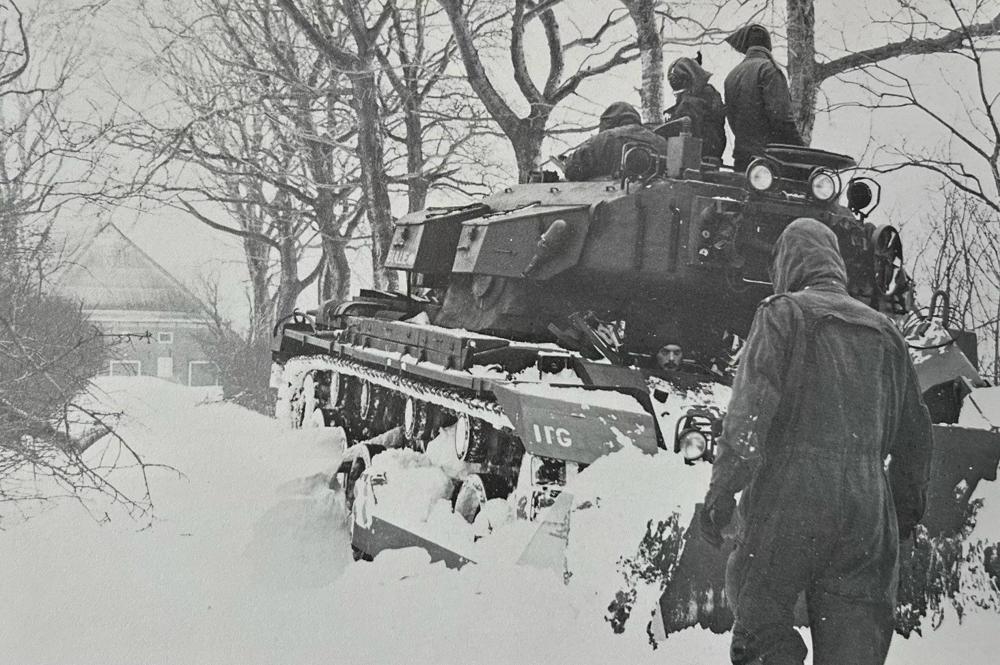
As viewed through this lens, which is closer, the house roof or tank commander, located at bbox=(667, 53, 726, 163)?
tank commander, located at bbox=(667, 53, 726, 163)

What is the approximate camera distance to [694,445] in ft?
16.1

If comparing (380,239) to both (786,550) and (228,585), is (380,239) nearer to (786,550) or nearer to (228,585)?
(228,585)

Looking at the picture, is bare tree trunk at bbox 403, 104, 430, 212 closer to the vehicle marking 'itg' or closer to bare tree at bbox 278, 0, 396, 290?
bare tree at bbox 278, 0, 396, 290

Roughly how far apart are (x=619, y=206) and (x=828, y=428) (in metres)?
2.94

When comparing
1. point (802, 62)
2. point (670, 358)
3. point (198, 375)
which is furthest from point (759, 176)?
point (198, 375)

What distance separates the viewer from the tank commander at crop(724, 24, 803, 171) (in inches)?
267

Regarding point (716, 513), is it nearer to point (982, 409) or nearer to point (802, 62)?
point (982, 409)

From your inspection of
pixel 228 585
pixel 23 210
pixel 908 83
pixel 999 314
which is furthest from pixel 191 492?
pixel 908 83

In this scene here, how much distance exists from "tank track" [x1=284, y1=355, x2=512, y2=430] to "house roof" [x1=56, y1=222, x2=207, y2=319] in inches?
167

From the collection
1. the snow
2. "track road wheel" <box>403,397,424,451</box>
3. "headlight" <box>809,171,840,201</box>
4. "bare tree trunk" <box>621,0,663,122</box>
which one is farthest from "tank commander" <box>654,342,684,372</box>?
"bare tree trunk" <box>621,0,663,122</box>

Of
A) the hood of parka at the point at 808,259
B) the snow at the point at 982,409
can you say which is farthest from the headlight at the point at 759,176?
the hood of parka at the point at 808,259

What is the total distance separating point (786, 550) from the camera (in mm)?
3395

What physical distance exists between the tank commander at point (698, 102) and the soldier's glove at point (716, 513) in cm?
411

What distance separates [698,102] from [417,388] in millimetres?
2753
